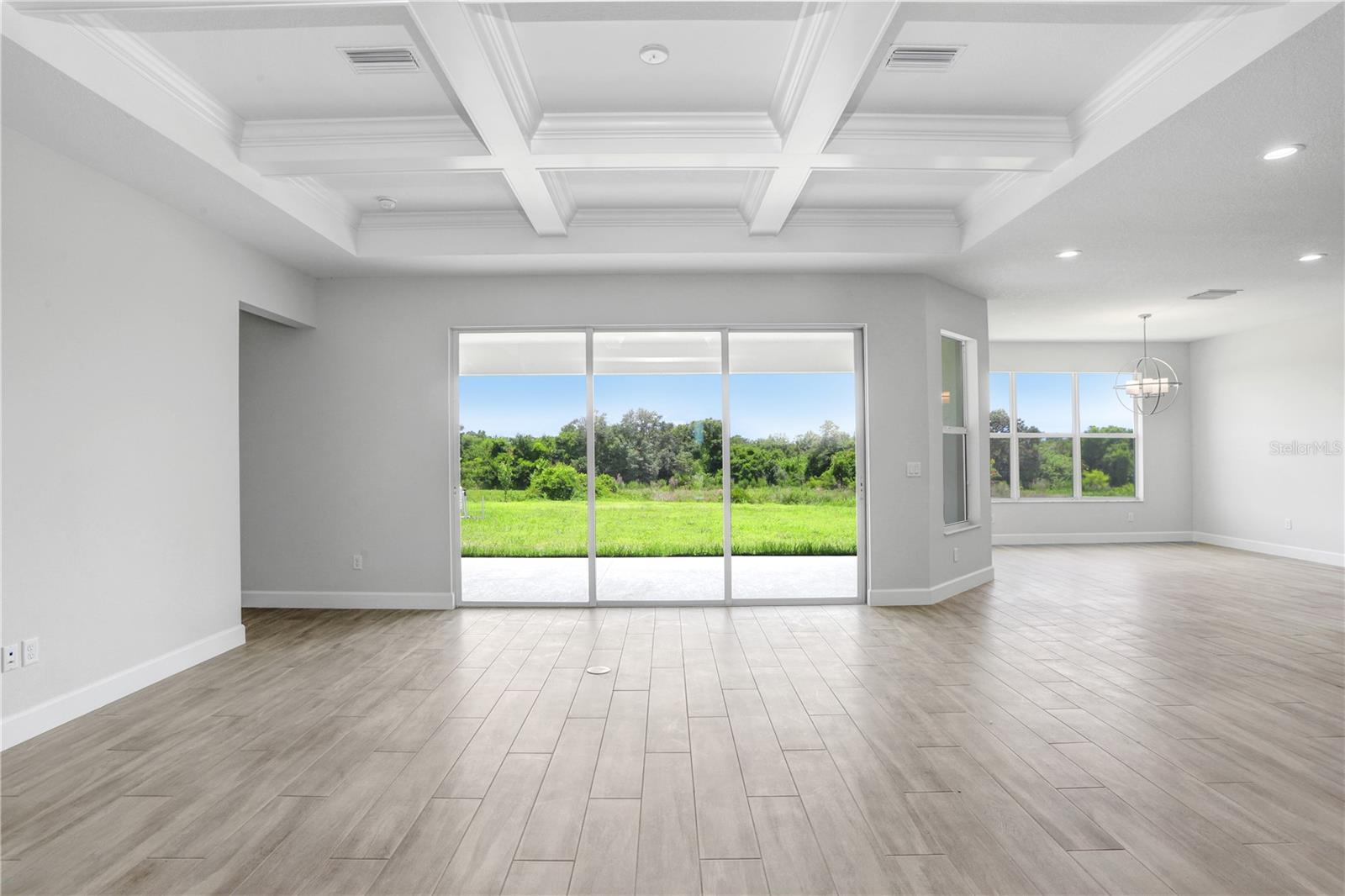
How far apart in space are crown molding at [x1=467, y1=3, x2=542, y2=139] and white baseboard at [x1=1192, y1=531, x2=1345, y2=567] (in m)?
8.84

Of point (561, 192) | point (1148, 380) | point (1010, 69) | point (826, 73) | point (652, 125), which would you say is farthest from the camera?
point (1148, 380)

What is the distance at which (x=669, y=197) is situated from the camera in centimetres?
482

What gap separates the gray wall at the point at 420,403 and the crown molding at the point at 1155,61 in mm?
2183

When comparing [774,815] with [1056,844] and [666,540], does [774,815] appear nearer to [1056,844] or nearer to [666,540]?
[1056,844]

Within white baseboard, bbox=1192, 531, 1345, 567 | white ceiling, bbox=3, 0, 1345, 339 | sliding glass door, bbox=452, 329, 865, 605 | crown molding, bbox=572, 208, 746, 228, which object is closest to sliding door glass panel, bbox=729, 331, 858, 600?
sliding glass door, bbox=452, 329, 865, 605

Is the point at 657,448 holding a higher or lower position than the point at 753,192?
lower

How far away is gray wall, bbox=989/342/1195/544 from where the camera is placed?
9344mm

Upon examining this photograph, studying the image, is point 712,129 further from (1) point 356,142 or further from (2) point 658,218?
(1) point 356,142

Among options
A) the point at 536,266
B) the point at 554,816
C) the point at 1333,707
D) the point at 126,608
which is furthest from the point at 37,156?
the point at 1333,707

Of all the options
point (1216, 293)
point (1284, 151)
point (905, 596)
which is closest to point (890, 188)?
point (1284, 151)

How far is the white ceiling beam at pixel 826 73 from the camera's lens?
8.79ft

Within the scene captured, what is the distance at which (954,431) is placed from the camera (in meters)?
6.36

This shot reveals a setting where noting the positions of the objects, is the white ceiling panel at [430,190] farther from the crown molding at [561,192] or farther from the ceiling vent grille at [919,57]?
the ceiling vent grille at [919,57]

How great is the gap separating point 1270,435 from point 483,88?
9.32m
